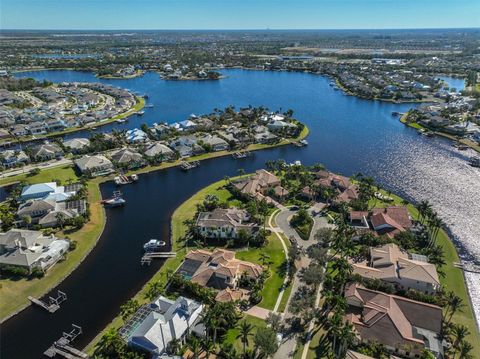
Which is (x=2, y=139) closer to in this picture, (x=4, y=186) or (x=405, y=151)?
(x=4, y=186)

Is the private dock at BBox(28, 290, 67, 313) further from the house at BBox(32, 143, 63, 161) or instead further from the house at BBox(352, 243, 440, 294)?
the house at BBox(32, 143, 63, 161)

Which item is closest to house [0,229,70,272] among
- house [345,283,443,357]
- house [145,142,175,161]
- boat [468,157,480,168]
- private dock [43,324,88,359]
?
private dock [43,324,88,359]

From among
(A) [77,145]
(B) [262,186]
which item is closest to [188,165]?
(B) [262,186]

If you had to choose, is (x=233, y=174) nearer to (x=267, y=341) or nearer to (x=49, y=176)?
(x=49, y=176)

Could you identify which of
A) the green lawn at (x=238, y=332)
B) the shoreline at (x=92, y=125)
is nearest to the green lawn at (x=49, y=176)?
the shoreline at (x=92, y=125)

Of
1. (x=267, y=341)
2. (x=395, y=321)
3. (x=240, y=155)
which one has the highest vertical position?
(x=240, y=155)

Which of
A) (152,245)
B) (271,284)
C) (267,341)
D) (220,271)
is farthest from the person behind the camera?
(152,245)
